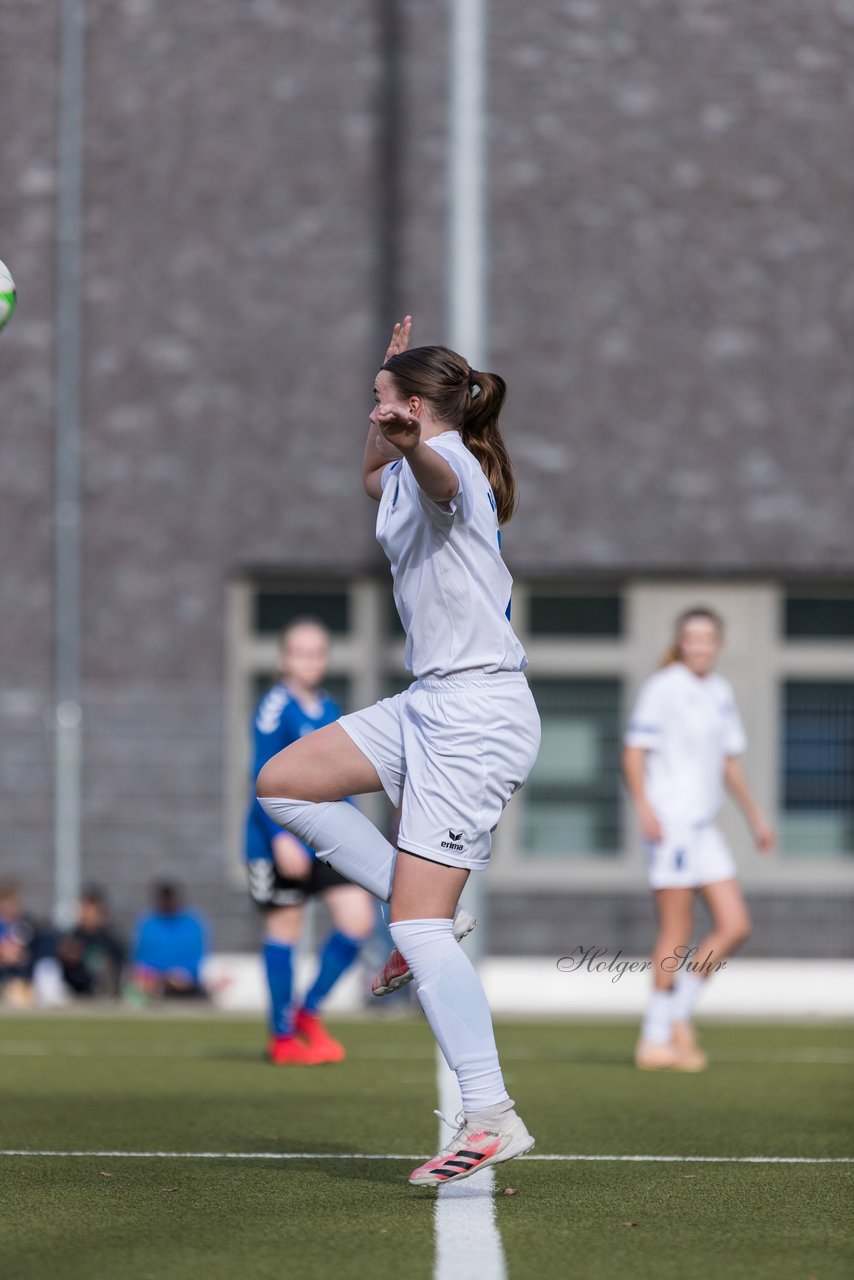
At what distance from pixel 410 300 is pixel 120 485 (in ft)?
8.87

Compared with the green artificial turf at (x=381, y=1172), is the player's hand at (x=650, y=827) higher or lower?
higher

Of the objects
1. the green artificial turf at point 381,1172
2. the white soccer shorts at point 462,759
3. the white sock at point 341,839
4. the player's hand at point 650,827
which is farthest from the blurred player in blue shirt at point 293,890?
the white soccer shorts at point 462,759

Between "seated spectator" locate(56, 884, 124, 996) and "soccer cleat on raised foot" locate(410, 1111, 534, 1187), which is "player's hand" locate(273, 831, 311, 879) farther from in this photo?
"seated spectator" locate(56, 884, 124, 996)

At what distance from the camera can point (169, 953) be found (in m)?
15.8

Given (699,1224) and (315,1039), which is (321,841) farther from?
(315,1039)

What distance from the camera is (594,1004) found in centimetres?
1602

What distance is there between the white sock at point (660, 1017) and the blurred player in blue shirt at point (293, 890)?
125cm

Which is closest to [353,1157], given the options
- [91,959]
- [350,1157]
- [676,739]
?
[350,1157]

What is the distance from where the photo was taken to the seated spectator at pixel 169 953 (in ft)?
51.4

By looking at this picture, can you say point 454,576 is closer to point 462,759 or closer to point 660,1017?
point 462,759

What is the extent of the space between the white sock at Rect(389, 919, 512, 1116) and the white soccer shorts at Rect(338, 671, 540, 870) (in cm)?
18

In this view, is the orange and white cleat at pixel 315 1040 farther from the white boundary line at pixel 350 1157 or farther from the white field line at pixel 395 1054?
the white boundary line at pixel 350 1157

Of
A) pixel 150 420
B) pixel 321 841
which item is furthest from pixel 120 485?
pixel 321 841

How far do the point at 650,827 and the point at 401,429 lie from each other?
4870mm
